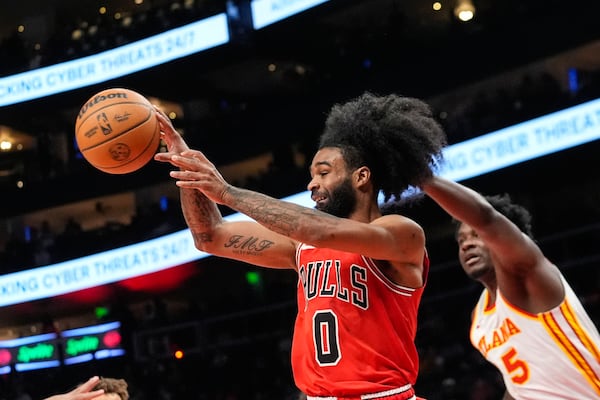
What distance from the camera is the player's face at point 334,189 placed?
395 cm

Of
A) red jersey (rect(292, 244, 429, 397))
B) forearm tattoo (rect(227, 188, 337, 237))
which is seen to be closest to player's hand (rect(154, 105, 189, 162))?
forearm tattoo (rect(227, 188, 337, 237))

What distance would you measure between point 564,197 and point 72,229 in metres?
11.7

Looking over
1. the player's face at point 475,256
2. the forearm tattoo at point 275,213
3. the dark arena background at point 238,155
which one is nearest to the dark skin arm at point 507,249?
the player's face at point 475,256

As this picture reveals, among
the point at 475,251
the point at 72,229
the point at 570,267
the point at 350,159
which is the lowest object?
the point at 475,251

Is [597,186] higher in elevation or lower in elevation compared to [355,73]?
lower

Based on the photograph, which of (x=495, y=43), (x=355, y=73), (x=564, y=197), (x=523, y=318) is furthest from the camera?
(x=564, y=197)

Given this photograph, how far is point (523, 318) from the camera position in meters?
4.37

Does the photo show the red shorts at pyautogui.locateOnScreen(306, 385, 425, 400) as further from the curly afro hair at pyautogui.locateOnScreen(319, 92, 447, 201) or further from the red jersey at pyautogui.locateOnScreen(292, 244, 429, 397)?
the curly afro hair at pyautogui.locateOnScreen(319, 92, 447, 201)

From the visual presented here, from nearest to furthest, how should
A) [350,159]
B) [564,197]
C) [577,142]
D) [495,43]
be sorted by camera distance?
[350,159] < [577,142] < [495,43] < [564,197]

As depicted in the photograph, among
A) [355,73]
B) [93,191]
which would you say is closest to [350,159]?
[355,73]

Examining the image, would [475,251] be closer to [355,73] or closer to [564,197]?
[355,73]

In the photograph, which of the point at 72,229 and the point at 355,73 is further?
the point at 72,229

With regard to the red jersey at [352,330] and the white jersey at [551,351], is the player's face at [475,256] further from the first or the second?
the red jersey at [352,330]

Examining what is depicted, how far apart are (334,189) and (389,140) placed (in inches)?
12.8
